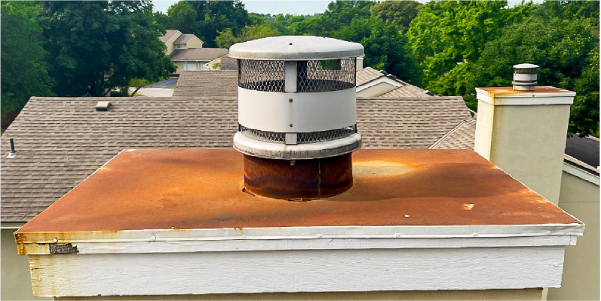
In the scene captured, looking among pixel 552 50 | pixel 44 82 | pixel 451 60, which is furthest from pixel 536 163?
pixel 44 82

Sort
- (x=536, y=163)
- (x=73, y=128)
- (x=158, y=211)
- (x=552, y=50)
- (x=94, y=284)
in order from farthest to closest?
1. (x=552, y=50)
2. (x=73, y=128)
3. (x=536, y=163)
4. (x=158, y=211)
5. (x=94, y=284)

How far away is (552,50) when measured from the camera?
98.1 ft

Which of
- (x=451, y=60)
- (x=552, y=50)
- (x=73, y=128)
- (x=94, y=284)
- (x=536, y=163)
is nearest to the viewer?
(x=94, y=284)

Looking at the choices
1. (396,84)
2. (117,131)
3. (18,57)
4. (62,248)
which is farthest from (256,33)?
(62,248)

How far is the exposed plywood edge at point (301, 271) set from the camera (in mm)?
4906

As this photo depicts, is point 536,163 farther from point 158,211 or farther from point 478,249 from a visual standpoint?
point 158,211

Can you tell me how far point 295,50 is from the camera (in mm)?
5539

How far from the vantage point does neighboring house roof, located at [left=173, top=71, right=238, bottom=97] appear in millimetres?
26797

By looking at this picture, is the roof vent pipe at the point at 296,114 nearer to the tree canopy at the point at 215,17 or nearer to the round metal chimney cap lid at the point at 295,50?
the round metal chimney cap lid at the point at 295,50

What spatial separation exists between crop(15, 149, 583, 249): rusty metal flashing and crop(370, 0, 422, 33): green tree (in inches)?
3898

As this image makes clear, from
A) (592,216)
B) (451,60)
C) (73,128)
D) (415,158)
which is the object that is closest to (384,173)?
(415,158)

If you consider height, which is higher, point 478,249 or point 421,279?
point 478,249

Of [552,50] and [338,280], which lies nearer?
[338,280]

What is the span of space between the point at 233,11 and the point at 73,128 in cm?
9283
